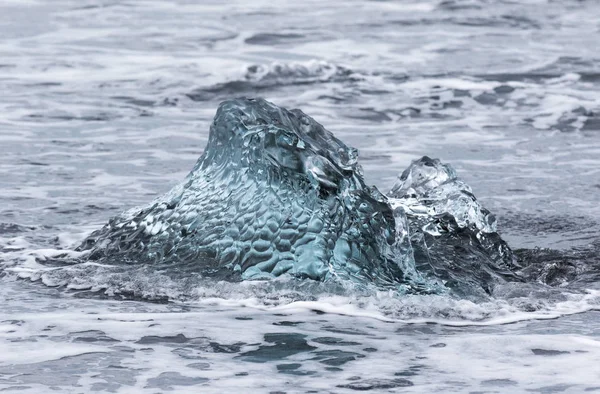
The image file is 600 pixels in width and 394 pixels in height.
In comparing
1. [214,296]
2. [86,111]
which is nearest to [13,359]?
[214,296]

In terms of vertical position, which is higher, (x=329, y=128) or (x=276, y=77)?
(x=276, y=77)

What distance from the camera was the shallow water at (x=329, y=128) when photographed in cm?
397

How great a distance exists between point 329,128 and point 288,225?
4.23 m

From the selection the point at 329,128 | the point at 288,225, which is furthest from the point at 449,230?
the point at 329,128

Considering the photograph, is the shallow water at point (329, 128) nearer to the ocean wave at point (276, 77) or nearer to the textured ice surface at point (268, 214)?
the ocean wave at point (276, 77)

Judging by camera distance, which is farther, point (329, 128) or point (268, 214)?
point (329, 128)

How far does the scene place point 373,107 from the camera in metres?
9.97

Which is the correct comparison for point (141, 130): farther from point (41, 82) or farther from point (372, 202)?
point (372, 202)

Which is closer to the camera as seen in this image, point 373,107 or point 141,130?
point 141,130

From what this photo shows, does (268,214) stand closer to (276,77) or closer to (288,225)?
(288,225)

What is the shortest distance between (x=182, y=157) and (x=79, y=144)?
0.89m

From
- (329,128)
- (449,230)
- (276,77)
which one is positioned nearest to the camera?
(449,230)

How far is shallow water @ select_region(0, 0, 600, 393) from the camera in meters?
3.97

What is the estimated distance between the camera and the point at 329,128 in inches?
360
